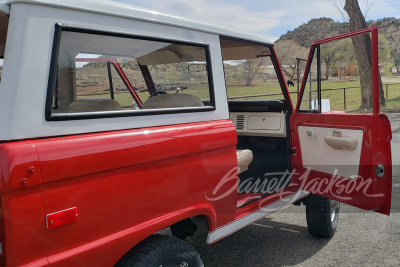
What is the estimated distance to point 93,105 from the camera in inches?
77.5

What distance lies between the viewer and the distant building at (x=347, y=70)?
2965 millimetres

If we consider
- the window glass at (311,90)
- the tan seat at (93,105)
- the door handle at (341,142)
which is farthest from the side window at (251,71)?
the tan seat at (93,105)

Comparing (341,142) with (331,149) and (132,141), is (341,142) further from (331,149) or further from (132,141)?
(132,141)

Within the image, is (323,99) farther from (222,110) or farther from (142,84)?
(142,84)

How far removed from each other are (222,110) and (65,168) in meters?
1.28

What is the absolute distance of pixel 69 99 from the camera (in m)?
1.82

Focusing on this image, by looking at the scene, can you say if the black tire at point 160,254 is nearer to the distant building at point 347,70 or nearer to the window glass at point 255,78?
the window glass at point 255,78

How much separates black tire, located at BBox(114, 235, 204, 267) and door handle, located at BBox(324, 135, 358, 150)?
1.55 m

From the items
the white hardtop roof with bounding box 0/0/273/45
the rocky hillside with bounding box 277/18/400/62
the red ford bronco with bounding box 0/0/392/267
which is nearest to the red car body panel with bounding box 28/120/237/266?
the red ford bronco with bounding box 0/0/392/267

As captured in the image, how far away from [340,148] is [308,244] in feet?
3.90

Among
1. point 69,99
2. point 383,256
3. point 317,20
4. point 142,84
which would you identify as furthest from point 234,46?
point 317,20

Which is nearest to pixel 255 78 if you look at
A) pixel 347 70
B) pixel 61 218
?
pixel 347 70

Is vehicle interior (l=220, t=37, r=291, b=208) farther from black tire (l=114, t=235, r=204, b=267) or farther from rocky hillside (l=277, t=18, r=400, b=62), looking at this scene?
rocky hillside (l=277, t=18, r=400, b=62)

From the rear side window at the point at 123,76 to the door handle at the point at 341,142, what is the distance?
1174 mm
